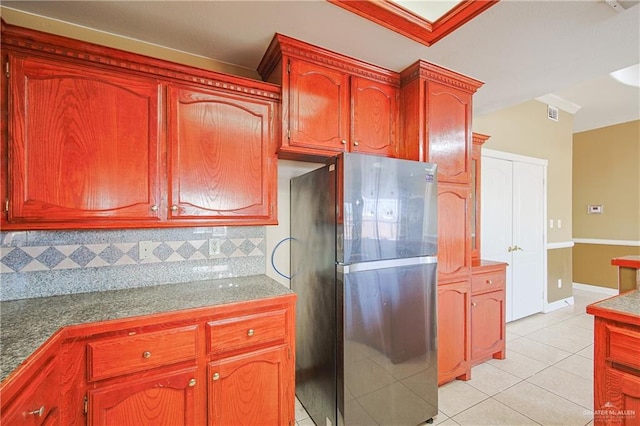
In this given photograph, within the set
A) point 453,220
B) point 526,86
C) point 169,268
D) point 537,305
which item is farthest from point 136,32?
point 537,305

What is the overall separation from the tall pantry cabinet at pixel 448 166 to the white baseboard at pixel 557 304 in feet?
8.05

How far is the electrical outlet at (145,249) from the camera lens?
1730 millimetres

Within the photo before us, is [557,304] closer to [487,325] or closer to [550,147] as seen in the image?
[550,147]

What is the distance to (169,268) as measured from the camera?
179 centimetres

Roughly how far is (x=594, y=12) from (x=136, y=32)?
2510 millimetres

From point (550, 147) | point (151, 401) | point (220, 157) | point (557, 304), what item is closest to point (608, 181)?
point (550, 147)

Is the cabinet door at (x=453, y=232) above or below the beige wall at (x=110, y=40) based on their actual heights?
below

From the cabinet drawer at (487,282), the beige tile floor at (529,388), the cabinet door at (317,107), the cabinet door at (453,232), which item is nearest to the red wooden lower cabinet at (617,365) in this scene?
the beige tile floor at (529,388)

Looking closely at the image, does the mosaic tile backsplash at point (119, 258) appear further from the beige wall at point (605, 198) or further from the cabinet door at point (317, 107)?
the beige wall at point (605, 198)

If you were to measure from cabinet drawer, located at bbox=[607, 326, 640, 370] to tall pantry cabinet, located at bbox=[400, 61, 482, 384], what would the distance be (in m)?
0.92

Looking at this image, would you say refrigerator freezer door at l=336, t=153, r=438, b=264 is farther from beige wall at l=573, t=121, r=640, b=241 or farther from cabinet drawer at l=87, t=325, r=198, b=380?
beige wall at l=573, t=121, r=640, b=241

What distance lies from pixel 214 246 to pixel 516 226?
351cm

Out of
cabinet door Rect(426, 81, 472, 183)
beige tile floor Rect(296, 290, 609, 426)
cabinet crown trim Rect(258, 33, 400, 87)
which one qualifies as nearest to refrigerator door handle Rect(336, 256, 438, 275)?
cabinet door Rect(426, 81, 472, 183)

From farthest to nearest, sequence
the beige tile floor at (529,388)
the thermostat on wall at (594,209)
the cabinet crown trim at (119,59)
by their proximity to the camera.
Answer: the thermostat on wall at (594,209)
the beige tile floor at (529,388)
the cabinet crown trim at (119,59)
